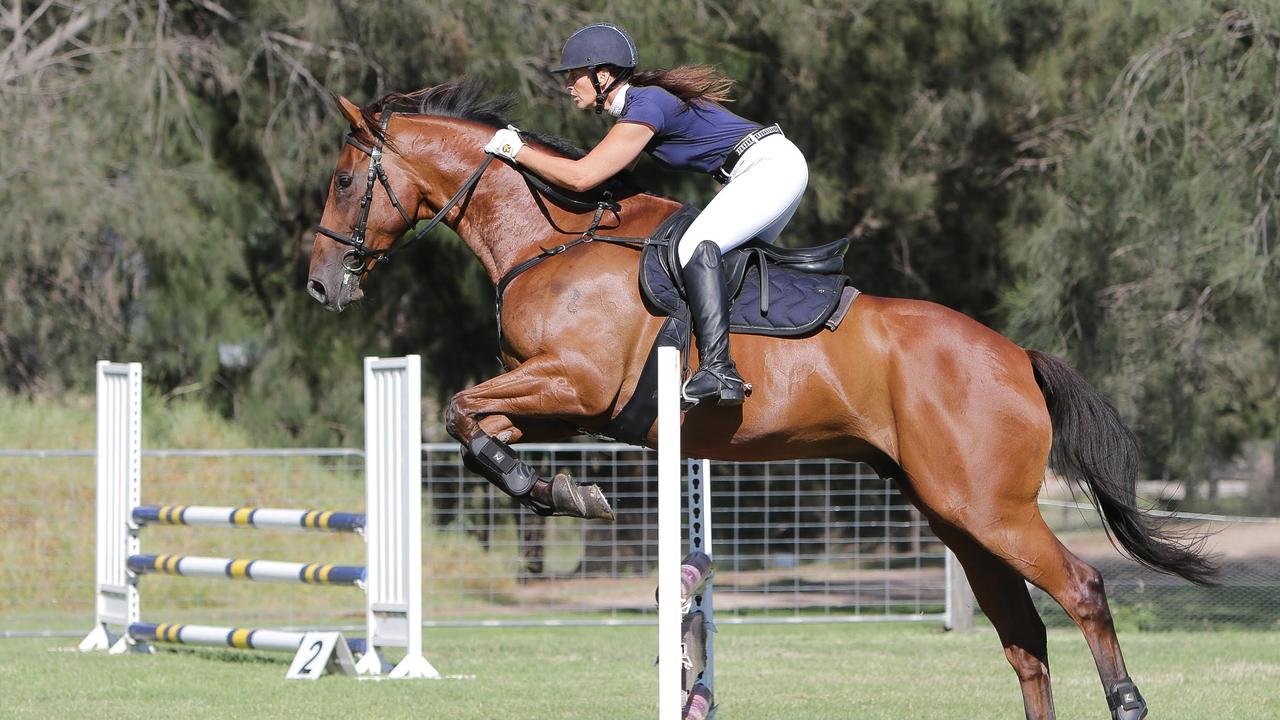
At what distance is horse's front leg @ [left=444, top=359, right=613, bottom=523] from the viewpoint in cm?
467

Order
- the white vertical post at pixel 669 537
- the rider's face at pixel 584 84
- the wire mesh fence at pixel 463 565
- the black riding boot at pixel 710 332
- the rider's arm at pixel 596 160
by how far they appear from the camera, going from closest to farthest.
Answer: the white vertical post at pixel 669 537 → the black riding boot at pixel 710 332 → the rider's arm at pixel 596 160 → the rider's face at pixel 584 84 → the wire mesh fence at pixel 463 565

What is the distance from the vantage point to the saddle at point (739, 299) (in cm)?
474

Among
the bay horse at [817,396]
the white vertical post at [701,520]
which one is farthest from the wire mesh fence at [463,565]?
the bay horse at [817,396]

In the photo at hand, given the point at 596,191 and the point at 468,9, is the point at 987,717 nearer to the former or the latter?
the point at 596,191

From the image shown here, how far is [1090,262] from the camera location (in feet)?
36.0

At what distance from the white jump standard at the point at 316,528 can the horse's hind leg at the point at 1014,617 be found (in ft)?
10.7

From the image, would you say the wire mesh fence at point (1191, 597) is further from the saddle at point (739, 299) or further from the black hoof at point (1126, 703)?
the saddle at point (739, 299)

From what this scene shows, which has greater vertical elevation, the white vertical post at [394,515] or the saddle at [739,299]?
the saddle at [739,299]

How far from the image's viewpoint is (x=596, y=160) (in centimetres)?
484

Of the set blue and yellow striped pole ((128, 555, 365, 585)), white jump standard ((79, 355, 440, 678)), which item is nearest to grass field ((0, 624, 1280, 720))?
white jump standard ((79, 355, 440, 678))

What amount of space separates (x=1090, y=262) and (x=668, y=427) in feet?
25.8

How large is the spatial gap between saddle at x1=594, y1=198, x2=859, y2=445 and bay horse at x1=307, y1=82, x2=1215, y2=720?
0.04 meters

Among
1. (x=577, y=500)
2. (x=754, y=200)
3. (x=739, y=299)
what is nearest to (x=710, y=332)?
(x=739, y=299)

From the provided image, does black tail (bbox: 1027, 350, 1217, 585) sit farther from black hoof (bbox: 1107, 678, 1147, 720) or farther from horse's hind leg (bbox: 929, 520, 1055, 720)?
black hoof (bbox: 1107, 678, 1147, 720)
